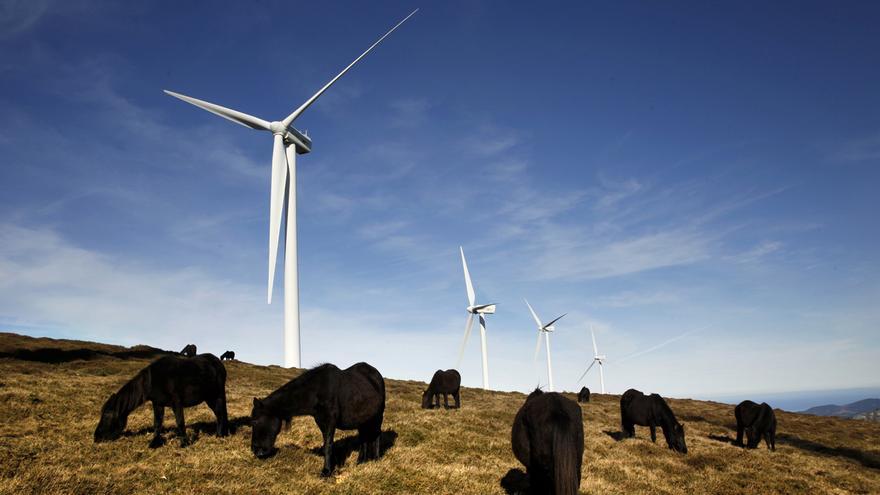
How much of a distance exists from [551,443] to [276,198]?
37095 mm

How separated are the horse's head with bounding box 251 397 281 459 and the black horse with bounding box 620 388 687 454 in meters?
17.9

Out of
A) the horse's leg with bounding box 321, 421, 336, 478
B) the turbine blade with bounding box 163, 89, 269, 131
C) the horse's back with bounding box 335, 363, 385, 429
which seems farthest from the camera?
the turbine blade with bounding box 163, 89, 269, 131

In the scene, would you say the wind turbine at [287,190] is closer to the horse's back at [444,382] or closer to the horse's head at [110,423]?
the horse's back at [444,382]

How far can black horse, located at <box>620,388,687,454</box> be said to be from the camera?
21.7m

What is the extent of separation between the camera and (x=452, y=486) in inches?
484

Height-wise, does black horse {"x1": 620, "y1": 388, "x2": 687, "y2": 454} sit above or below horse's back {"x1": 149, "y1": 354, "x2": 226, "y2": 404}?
below

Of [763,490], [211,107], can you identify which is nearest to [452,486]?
[763,490]

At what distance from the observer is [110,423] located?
43.8ft

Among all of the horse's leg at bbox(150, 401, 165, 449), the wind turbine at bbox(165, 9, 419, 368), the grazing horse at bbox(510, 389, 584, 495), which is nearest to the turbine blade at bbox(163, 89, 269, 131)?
the wind turbine at bbox(165, 9, 419, 368)

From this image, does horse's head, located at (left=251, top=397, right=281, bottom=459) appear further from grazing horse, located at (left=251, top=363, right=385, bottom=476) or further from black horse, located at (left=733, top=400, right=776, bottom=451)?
black horse, located at (left=733, top=400, right=776, bottom=451)

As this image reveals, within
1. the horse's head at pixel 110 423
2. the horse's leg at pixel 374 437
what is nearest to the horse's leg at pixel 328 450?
the horse's leg at pixel 374 437

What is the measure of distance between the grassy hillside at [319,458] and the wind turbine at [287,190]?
14890mm

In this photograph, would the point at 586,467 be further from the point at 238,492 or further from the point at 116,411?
the point at 116,411

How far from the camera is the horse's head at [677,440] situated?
21344 millimetres
